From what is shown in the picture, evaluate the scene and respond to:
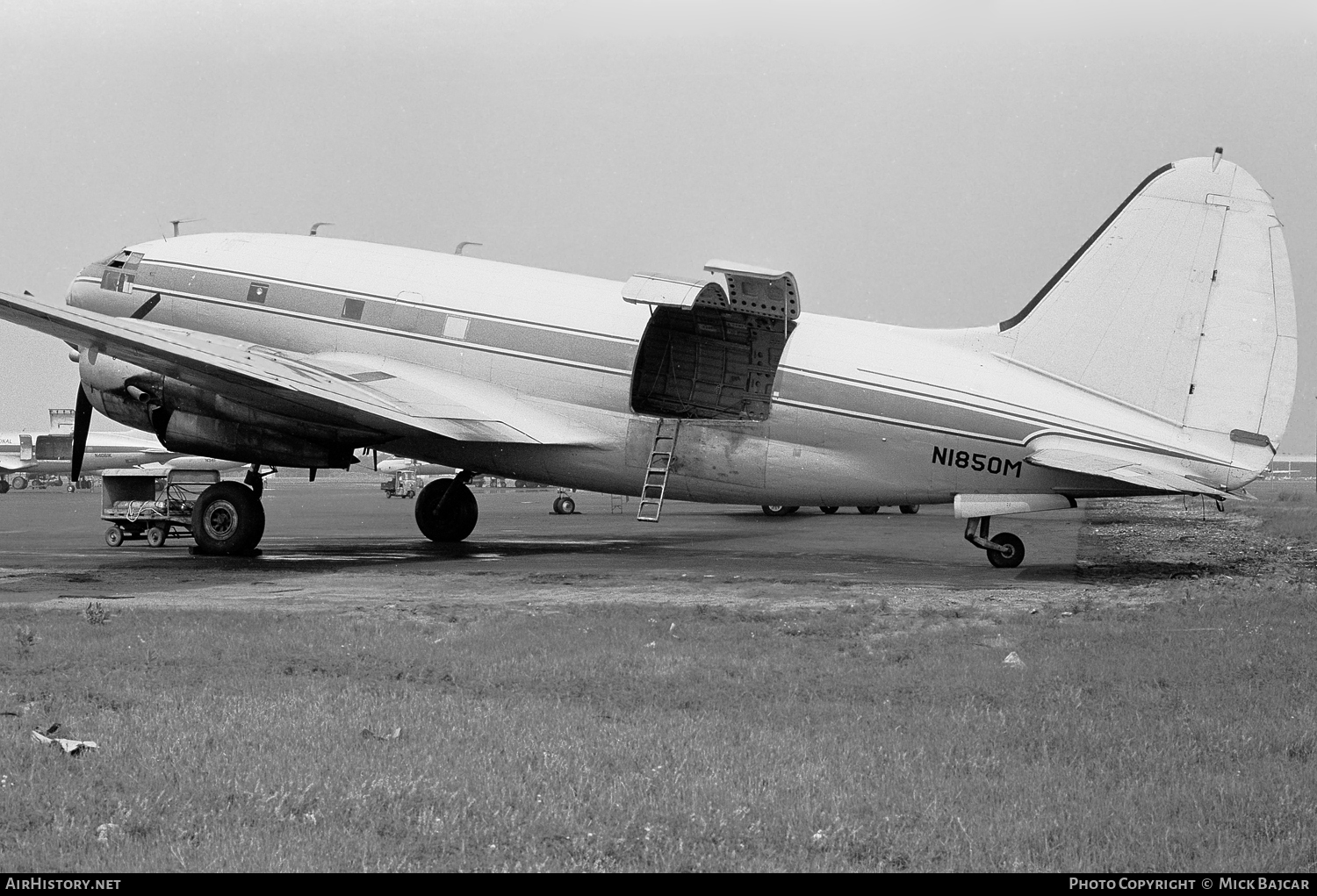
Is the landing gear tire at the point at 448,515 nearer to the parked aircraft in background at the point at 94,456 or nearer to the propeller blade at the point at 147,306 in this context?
the propeller blade at the point at 147,306

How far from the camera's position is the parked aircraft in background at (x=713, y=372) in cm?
1675

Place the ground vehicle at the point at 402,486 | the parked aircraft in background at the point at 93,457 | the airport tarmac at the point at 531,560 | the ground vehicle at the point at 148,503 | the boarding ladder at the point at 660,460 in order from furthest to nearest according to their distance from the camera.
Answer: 1. the parked aircraft in background at the point at 93,457
2. the ground vehicle at the point at 402,486
3. the ground vehicle at the point at 148,503
4. the boarding ladder at the point at 660,460
5. the airport tarmac at the point at 531,560

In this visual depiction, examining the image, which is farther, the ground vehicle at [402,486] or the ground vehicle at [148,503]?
the ground vehicle at [402,486]

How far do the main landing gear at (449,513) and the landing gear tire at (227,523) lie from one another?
4.27 meters

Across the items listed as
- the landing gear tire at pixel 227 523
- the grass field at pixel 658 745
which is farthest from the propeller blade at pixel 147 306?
the grass field at pixel 658 745

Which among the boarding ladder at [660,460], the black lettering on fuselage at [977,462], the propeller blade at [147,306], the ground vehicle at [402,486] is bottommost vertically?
the ground vehicle at [402,486]

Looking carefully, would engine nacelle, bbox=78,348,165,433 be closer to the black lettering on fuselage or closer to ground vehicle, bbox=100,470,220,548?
ground vehicle, bbox=100,470,220,548

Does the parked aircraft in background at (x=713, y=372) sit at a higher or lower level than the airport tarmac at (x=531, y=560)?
higher

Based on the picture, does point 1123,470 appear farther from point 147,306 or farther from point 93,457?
point 93,457

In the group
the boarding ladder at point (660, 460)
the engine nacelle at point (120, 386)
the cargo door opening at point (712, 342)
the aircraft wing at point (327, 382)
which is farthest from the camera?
the engine nacelle at point (120, 386)

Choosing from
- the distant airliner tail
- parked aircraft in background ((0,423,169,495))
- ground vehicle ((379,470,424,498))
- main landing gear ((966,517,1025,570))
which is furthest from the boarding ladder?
parked aircraft in background ((0,423,169,495))

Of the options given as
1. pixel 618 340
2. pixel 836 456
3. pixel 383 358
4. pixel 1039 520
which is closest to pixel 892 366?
pixel 836 456

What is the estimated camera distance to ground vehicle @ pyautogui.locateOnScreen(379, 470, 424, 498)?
6819 centimetres

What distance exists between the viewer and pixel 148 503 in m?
25.0
